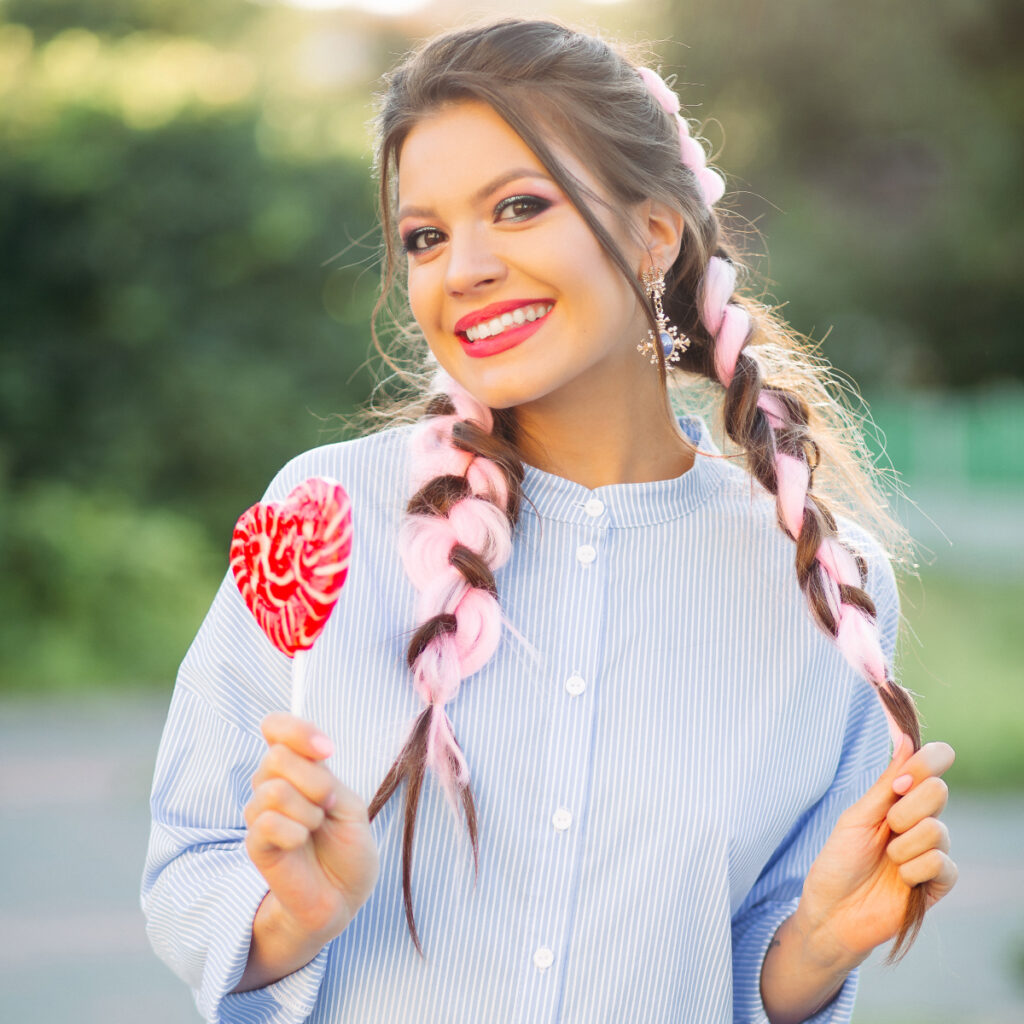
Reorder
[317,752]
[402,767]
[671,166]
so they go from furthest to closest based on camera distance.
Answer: [671,166] → [402,767] → [317,752]

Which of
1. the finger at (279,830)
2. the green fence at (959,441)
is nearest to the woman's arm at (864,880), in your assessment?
the finger at (279,830)

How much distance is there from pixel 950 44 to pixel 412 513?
19521 mm

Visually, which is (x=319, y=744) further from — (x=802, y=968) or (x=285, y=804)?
(x=802, y=968)

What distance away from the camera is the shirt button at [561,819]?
1.73 m

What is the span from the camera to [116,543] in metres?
7.55

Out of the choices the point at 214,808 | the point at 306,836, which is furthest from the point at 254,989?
the point at 306,836

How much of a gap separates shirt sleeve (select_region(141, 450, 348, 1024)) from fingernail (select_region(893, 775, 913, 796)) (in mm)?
757

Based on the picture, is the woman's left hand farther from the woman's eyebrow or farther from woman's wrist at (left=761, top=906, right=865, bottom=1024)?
the woman's eyebrow

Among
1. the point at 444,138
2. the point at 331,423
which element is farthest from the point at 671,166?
the point at 331,423

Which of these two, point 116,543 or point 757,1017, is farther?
point 116,543

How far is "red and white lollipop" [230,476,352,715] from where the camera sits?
154 centimetres

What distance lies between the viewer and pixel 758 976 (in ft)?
6.32

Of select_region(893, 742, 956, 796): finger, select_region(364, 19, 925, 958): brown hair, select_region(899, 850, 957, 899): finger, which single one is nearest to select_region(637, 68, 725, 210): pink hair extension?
select_region(364, 19, 925, 958): brown hair

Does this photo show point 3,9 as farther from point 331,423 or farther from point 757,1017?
point 757,1017
